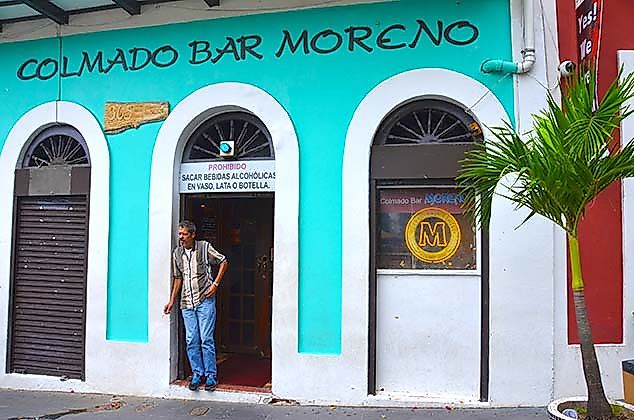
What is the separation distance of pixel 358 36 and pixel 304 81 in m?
0.76

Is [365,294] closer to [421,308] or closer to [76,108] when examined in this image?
[421,308]

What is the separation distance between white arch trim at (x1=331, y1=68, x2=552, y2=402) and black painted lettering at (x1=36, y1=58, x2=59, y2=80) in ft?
12.9

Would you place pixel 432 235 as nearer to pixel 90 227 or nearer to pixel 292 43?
pixel 292 43

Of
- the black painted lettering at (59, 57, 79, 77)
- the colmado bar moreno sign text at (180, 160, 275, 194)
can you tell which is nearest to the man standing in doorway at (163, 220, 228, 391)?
the colmado bar moreno sign text at (180, 160, 275, 194)

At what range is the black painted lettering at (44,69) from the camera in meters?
7.64

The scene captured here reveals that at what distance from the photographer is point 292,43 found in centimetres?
681

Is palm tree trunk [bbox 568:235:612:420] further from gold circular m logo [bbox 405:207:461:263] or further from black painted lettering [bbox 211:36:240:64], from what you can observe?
black painted lettering [bbox 211:36:240:64]

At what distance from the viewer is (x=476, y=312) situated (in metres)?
6.26

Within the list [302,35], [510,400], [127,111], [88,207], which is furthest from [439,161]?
[88,207]

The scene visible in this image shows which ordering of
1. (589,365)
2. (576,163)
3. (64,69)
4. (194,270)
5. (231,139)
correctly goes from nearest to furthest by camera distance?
(576,163), (589,365), (194,270), (231,139), (64,69)

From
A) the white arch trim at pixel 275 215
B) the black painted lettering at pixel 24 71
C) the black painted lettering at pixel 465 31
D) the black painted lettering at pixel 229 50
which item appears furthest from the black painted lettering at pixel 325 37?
the black painted lettering at pixel 24 71

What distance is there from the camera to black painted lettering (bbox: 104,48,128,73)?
7.34m

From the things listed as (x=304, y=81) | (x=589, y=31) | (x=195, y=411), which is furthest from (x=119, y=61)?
(x=589, y=31)

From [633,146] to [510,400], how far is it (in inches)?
115
